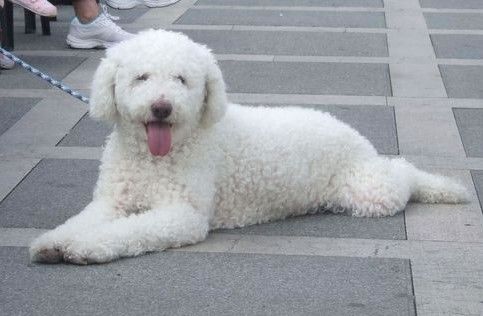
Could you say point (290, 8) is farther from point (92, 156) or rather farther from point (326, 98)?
point (92, 156)

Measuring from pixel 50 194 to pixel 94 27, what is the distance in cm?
429

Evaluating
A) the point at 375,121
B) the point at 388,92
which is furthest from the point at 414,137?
the point at 388,92

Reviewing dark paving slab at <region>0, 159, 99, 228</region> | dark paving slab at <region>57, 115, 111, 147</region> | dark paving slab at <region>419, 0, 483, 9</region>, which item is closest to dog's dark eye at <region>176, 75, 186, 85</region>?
dark paving slab at <region>0, 159, 99, 228</region>

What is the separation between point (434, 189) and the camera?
591 centimetres

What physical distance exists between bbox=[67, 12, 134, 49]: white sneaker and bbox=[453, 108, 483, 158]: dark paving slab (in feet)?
11.4

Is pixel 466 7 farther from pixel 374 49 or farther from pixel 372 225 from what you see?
pixel 372 225

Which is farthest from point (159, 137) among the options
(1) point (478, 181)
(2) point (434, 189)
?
(1) point (478, 181)

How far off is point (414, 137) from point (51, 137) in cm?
241

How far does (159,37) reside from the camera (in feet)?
17.1

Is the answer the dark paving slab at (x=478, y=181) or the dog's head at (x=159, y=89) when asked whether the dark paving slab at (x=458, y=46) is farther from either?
the dog's head at (x=159, y=89)

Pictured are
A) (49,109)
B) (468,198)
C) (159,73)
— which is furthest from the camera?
(49,109)

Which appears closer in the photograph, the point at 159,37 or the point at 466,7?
the point at 159,37

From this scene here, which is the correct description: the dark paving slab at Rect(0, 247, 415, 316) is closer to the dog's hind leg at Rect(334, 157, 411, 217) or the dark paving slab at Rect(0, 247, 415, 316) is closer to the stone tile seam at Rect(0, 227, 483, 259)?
the stone tile seam at Rect(0, 227, 483, 259)

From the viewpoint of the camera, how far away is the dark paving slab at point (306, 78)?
28.5 feet
